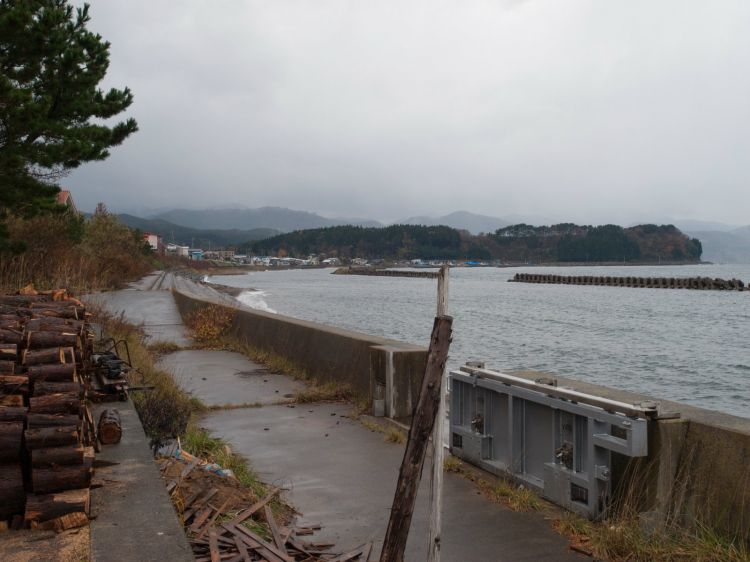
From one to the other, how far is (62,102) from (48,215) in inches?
146

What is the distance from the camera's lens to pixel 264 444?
8211 mm

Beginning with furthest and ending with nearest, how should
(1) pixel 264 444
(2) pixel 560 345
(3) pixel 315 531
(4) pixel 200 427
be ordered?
1. (2) pixel 560 345
2. (4) pixel 200 427
3. (1) pixel 264 444
4. (3) pixel 315 531

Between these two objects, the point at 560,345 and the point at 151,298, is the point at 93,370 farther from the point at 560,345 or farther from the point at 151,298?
the point at 560,345

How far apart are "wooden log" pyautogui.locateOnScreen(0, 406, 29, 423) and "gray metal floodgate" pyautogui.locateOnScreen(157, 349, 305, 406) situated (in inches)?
218

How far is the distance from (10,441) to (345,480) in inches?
128

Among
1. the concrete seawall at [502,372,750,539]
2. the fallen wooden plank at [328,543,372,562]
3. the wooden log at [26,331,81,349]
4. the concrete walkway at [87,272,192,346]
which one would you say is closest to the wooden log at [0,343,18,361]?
the wooden log at [26,331,81,349]

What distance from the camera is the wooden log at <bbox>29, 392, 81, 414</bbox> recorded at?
486 centimetres

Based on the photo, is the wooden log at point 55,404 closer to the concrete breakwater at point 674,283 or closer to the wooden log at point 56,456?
the wooden log at point 56,456

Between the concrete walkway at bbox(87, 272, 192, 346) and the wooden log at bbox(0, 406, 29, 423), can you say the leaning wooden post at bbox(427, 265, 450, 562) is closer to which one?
the wooden log at bbox(0, 406, 29, 423)

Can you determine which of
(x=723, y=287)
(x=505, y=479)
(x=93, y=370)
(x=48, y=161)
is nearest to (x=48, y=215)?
(x=48, y=161)

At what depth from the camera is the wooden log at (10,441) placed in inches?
176

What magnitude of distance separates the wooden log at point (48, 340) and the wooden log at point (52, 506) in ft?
5.77

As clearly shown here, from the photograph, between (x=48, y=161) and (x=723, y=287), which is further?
(x=723, y=287)

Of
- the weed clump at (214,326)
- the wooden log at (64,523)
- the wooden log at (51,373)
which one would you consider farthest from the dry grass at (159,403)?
the weed clump at (214,326)
